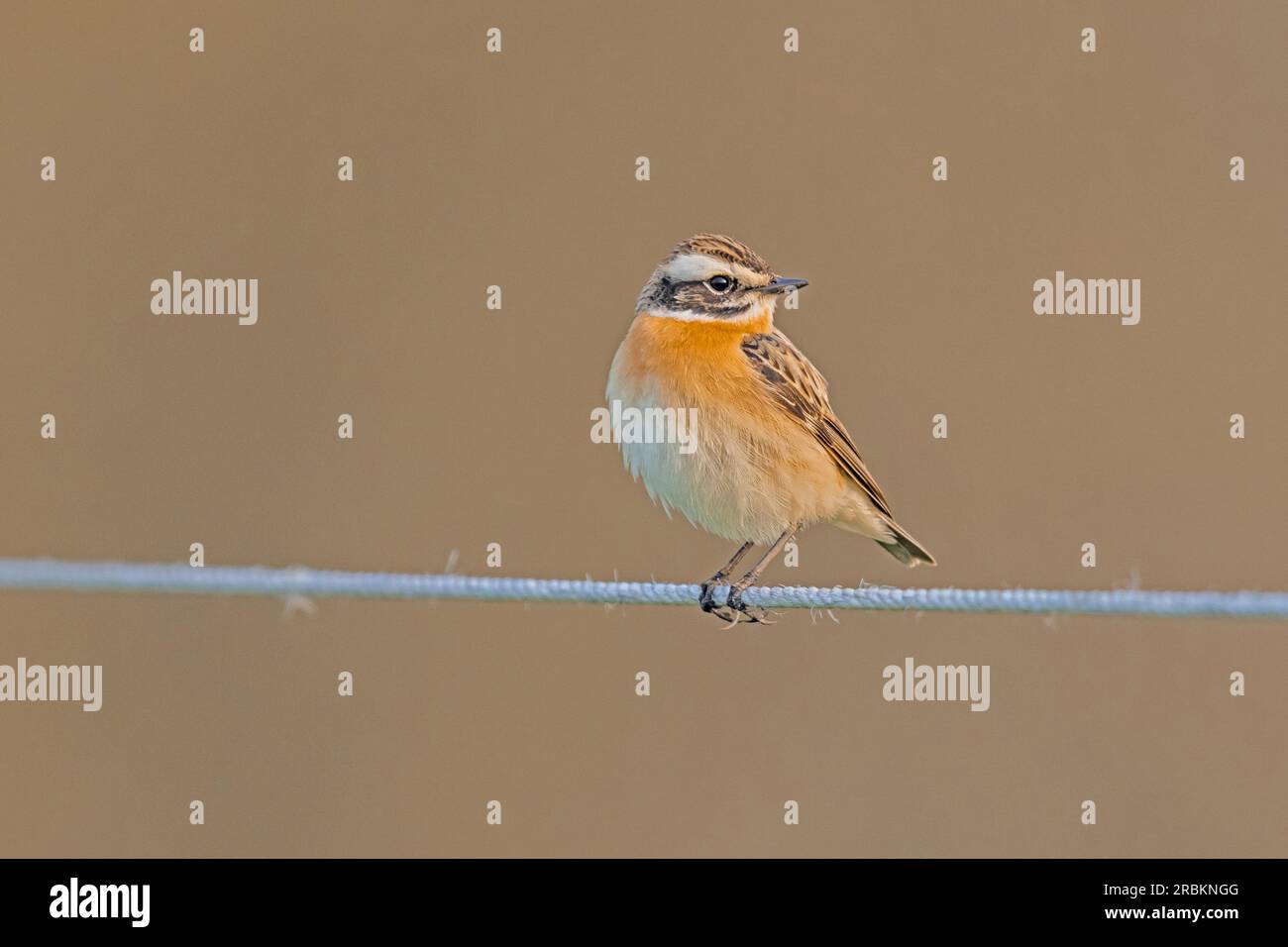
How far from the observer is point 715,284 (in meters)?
7.44

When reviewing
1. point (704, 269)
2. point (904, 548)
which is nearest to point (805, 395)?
point (704, 269)

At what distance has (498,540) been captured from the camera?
10367 millimetres

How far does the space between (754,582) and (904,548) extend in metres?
1.50

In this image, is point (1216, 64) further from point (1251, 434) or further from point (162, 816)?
point (162, 816)

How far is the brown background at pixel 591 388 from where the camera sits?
984 centimetres

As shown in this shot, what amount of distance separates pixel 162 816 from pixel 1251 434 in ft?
23.4

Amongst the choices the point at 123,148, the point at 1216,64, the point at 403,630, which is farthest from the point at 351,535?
the point at 1216,64

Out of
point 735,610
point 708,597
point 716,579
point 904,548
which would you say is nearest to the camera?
point 708,597

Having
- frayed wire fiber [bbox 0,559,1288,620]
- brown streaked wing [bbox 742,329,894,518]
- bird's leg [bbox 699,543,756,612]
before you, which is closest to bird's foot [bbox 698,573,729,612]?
bird's leg [bbox 699,543,756,612]

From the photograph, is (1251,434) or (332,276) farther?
(332,276)

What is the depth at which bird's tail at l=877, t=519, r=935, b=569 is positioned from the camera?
7.65 m

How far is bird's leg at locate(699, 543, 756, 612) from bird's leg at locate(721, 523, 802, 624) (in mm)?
80

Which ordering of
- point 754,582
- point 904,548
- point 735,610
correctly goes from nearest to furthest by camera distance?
point 735,610
point 754,582
point 904,548

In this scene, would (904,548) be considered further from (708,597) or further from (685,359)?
(708,597)
